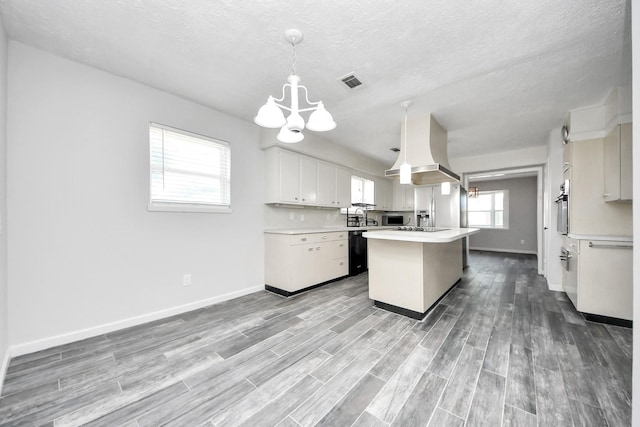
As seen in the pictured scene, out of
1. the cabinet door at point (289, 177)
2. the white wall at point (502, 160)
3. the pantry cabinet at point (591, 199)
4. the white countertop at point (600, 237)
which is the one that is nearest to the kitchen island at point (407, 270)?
the white countertop at point (600, 237)

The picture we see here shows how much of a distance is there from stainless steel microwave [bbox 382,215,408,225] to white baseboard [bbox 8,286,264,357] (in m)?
4.58

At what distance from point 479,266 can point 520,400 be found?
183 inches

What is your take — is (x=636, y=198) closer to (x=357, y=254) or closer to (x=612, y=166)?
(x=612, y=166)

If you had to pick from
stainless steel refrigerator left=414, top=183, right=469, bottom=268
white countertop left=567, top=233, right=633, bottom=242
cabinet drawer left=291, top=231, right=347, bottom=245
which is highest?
stainless steel refrigerator left=414, top=183, right=469, bottom=268

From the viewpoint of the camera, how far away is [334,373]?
1724 mm

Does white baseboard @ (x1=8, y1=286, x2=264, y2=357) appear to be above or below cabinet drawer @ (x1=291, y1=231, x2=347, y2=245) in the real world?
below

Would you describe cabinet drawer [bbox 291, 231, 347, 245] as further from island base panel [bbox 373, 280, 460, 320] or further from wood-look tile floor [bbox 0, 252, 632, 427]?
island base panel [bbox 373, 280, 460, 320]

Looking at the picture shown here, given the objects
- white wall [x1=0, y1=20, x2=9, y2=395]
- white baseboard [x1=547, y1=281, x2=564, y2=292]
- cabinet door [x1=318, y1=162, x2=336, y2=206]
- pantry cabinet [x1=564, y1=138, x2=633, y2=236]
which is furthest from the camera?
cabinet door [x1=318, y1=162, x2=336, y2=206]

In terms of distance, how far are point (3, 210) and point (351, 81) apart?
301cm

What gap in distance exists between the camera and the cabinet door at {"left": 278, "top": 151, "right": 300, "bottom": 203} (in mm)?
3660

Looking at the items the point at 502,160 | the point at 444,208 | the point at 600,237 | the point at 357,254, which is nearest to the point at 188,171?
the point at 357,254

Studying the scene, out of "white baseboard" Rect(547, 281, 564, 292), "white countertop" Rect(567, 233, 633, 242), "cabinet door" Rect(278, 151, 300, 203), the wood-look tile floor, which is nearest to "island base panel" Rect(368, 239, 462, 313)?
the wood-look tile floor

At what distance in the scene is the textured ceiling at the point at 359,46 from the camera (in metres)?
1.62

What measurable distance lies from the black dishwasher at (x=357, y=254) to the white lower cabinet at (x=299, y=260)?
1.42 feet
